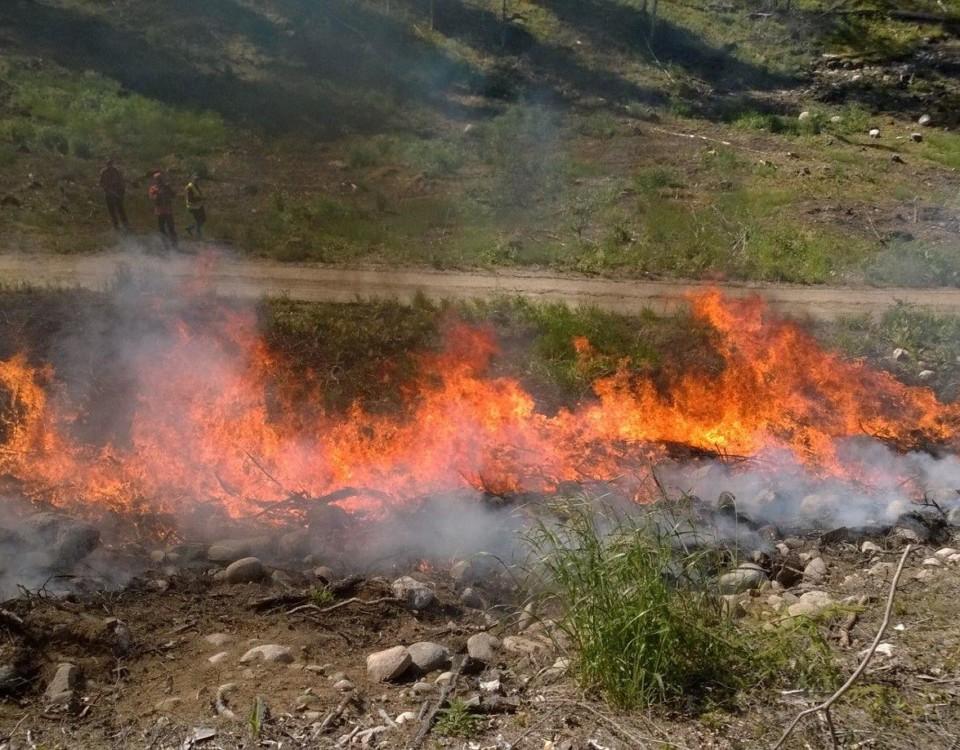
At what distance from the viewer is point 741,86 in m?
33.2

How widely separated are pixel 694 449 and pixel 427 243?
884cm

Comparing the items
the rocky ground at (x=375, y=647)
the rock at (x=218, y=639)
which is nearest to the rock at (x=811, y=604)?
the rocky ground at (x=375, y=647)

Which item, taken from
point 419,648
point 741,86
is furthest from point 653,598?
point 741,86

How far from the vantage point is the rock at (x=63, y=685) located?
4.77 meters

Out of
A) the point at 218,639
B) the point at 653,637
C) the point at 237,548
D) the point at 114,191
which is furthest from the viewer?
the point at 114,191

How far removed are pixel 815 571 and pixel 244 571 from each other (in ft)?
16.6

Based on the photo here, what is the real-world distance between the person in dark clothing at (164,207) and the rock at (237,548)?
9480mm

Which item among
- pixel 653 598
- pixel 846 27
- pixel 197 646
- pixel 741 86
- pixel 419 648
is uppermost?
pixel 846 27

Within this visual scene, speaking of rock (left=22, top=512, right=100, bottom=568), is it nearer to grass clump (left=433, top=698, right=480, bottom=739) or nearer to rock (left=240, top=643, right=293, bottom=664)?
rock (left=240, top=643, right=293, bottom=664)

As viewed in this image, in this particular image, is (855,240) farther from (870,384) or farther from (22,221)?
(22,221)

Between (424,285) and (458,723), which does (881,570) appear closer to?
(458,723)

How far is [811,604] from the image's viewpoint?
5887mm

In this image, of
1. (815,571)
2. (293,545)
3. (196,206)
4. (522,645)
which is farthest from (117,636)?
(196,206)

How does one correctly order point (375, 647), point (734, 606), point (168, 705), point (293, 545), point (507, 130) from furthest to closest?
point (507, 130) < point (293, 545) < point (375, 647) < point (734, 606) < point (168, 705)
